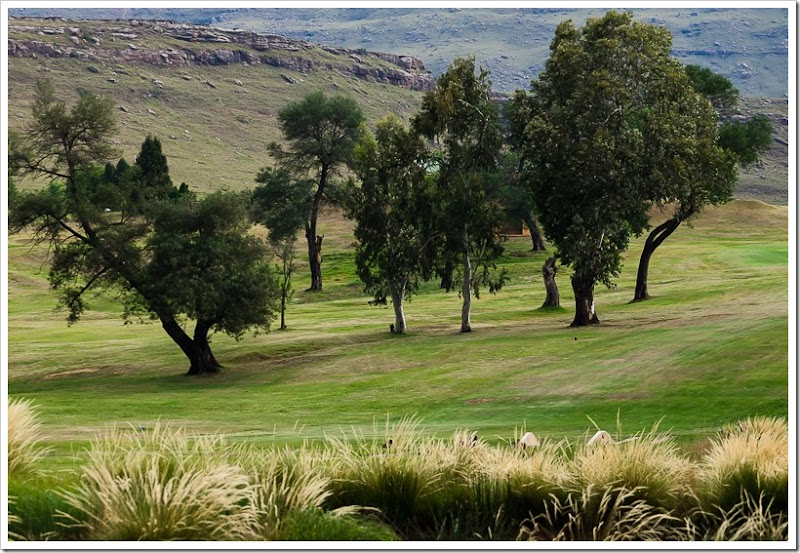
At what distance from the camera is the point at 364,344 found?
158 feet

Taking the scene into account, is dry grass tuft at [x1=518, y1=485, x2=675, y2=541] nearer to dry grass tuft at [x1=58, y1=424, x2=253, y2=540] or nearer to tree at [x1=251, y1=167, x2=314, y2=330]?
dry grass tuft at [x1=58, y1=424, x2=253, y2=540]

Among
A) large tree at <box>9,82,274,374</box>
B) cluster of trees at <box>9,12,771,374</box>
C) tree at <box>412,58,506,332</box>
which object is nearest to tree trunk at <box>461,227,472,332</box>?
tree at <box>412,58,506,332</box>

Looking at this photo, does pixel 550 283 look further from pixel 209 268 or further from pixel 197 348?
pixel 197 348

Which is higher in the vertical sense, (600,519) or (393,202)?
(600,519)

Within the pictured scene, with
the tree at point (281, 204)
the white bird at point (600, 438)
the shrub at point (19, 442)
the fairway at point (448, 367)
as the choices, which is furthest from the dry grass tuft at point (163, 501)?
the tree at point (281, 204)

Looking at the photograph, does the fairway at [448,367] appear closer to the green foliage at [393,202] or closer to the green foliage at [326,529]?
the green foliage at [393,202]

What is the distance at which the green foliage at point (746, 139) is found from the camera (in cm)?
6550

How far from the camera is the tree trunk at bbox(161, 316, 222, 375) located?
44.2 meters

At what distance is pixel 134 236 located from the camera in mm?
43344

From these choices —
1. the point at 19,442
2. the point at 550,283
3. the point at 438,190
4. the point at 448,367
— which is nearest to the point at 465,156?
the point at 438,190

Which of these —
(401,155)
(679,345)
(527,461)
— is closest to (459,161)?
(401,155)

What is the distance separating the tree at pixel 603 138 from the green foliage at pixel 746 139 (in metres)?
18.2

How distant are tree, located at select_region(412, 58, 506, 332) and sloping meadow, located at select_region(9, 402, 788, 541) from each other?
118ft

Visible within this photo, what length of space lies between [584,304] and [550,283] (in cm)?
948
